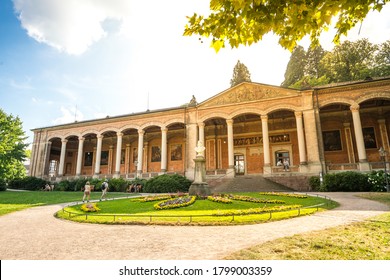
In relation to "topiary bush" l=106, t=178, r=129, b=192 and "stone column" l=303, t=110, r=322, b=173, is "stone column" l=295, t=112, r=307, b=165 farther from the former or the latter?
"topiary bush" l=106, t=178, r=129, b=192

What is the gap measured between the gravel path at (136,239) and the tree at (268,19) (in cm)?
362

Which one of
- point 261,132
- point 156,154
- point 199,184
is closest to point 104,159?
point 156,154

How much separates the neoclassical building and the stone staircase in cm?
152

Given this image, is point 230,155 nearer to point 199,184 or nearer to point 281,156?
point 281,156

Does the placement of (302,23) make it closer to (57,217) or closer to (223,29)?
(223,29)

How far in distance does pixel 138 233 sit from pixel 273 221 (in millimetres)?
4186

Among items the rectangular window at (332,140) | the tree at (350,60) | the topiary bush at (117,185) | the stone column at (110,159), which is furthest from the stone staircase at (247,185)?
the tree at (350,60)

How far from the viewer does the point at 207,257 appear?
3.99 metres

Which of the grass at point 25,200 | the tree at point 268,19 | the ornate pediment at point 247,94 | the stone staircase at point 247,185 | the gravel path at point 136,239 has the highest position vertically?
the ornate pediment at point 247,94

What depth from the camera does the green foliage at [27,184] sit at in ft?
94.5

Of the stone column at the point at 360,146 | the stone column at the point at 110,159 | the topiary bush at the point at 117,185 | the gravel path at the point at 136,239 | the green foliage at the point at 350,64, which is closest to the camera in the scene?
the gravel path at the point at 136,239

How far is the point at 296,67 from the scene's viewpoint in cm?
3891

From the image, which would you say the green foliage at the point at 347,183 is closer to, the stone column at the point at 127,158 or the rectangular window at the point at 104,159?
the stone column at the point at 127,158
